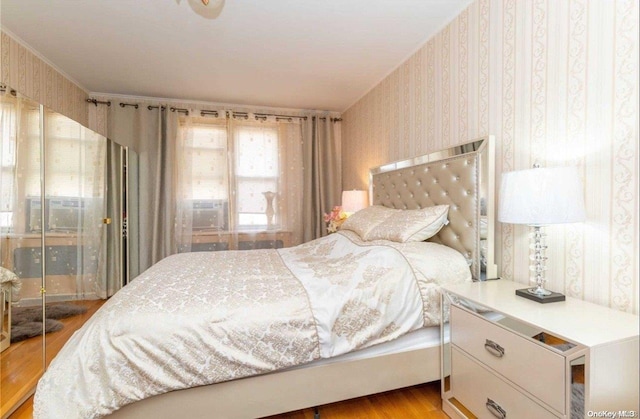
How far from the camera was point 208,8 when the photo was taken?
2.08 metres

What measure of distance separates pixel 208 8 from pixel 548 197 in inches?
91.0

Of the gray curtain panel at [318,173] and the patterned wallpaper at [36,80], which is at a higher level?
the patterned wallpaper at [36,80]

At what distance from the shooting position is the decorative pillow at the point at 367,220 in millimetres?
2395

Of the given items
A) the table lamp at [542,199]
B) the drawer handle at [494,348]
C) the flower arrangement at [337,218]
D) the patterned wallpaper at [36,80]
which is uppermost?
the patterned wallpaper at [36,80]

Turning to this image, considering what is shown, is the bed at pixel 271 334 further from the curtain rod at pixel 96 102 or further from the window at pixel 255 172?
the curtain rod at pixel 96 102

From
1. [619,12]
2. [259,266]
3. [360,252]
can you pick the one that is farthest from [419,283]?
[619,12]

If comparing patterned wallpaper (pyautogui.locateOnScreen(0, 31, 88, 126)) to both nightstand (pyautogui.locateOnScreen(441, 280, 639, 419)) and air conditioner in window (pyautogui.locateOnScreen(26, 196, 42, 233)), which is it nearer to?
air conditioner in window (pyautogui.locateOnScreen(26, 196, 42, 233))

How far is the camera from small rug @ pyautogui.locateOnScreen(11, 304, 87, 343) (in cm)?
175

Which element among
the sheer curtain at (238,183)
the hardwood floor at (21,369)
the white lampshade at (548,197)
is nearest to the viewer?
the white lampshade at (548,197)

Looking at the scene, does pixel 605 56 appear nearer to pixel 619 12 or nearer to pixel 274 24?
pixel 619 12

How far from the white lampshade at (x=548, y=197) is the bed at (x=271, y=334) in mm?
473

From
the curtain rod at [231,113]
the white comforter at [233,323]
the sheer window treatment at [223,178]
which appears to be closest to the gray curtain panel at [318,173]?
the sheer window treatment at [223,178]

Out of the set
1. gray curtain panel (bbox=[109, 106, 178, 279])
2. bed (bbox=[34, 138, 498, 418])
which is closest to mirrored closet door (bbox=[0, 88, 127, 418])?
bed (bbox=[34, 138, 498, 418])

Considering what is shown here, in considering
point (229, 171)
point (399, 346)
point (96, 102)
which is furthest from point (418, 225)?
point (96, 102)
